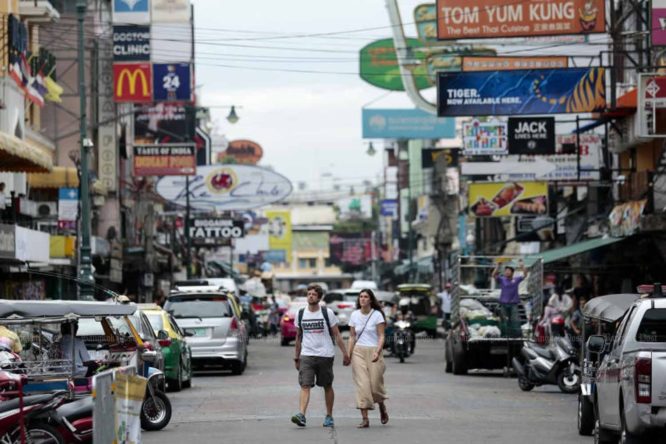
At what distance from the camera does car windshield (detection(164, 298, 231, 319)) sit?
30.9 m

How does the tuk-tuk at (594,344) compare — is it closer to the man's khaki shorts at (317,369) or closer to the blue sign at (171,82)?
→ the man's khaki shorts at (317,369)

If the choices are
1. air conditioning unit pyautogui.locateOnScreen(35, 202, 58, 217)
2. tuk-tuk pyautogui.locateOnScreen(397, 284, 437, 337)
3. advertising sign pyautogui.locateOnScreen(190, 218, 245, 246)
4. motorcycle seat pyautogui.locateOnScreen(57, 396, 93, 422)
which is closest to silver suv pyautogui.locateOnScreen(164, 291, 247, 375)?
air conditioning unit pyautogui.locateOnScreen(35, 202, 58, 217)

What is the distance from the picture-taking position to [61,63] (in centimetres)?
5288

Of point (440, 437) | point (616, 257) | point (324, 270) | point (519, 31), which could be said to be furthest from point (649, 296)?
point (324, 270)

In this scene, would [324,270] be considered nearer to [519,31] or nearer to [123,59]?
[123,59]

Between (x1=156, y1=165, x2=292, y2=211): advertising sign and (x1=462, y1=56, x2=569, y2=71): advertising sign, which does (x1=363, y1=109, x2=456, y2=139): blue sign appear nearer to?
(x1=156, y1=165, x2=292, y2=211): advertising sign

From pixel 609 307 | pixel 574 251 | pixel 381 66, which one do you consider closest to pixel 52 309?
pixel 609 307

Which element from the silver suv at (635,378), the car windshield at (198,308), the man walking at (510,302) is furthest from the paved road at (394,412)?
the silver suv at (635,378)

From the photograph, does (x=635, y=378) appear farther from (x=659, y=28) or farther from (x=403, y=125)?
(x=403, y=125)

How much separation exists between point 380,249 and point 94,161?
92203mm

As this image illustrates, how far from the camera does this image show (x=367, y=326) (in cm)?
1952

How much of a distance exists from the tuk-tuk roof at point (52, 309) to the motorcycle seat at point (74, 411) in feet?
5.10

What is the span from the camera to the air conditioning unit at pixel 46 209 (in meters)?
41.6

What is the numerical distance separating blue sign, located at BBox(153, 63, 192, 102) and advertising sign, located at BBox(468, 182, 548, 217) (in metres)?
9.97
